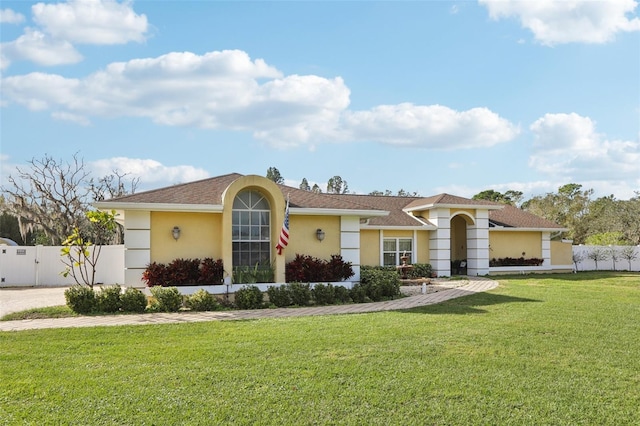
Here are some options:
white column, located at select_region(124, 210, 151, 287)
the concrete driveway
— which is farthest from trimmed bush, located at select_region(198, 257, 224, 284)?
the concrete driveway

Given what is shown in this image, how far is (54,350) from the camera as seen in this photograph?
834 centimetres

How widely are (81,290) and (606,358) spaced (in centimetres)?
1161

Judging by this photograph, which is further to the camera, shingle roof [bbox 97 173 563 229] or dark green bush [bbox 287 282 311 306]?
shingle roof [bbox 97 173 563 229]

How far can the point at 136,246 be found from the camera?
14.3 m

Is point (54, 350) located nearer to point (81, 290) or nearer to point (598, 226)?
point (81, 290)

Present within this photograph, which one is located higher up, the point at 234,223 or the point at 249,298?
the point at 234,223

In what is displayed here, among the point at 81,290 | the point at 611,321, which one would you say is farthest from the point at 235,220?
the point at 611,321

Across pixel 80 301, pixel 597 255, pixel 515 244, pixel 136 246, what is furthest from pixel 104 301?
pixel 597 255

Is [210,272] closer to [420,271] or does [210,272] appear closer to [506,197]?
[420,271]

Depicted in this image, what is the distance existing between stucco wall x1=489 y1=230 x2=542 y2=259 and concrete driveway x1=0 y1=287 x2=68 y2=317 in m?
21.0

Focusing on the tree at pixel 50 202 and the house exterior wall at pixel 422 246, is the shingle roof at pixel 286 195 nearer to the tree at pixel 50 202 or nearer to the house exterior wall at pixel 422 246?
the house exterior wall at pixel 422 246

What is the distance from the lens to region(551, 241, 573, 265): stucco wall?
96.1 ft

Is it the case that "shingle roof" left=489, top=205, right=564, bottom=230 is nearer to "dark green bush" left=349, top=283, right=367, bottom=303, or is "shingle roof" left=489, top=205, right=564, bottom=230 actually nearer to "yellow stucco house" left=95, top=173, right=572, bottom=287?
"yellow stucco house" left=95, top=173, right=572, bottom=287

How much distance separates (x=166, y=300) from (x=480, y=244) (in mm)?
17549
